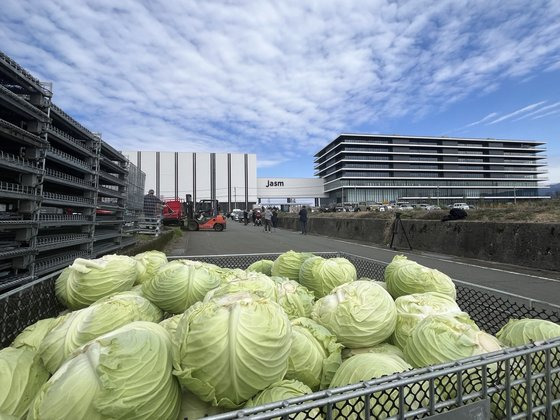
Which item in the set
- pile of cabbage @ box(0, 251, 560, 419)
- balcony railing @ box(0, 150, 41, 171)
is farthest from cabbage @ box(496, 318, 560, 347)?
balcony railing @ box(0, 150, 41, 171)

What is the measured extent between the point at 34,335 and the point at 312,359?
1468 mm

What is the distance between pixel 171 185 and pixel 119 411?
326 feet

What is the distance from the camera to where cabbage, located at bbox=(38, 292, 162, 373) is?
1542mm

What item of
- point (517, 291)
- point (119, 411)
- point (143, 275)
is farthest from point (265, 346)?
point (517, 291)

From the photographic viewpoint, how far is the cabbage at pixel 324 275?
2570 mm

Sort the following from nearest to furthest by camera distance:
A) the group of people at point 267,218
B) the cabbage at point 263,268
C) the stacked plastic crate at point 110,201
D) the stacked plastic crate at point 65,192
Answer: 1. the cabbage at point 263,268
2. the stacked plastic crate at point 65,192
3. the stacked plastic crate at point 110,201
4. the group of people at point 267,218

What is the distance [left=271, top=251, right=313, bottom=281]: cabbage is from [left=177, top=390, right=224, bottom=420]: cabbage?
1.65 meters

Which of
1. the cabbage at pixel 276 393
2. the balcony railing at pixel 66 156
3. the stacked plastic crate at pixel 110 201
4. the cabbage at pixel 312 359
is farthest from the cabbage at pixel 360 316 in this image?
the stacked plastic crate at pixel 110 201

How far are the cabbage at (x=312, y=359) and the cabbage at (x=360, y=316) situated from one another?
0.14 m

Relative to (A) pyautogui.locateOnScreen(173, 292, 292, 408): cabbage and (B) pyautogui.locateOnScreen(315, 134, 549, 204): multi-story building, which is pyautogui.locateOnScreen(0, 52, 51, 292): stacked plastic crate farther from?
(B) pyautogui.locateOnScreen(315, 134, 549, 204): multi-story building

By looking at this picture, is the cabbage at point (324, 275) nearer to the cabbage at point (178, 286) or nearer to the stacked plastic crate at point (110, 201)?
the cabbage at point (178, 286)

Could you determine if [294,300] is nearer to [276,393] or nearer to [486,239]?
[276,393]

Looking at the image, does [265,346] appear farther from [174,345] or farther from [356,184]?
[356,184]

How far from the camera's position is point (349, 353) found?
1.85 m
